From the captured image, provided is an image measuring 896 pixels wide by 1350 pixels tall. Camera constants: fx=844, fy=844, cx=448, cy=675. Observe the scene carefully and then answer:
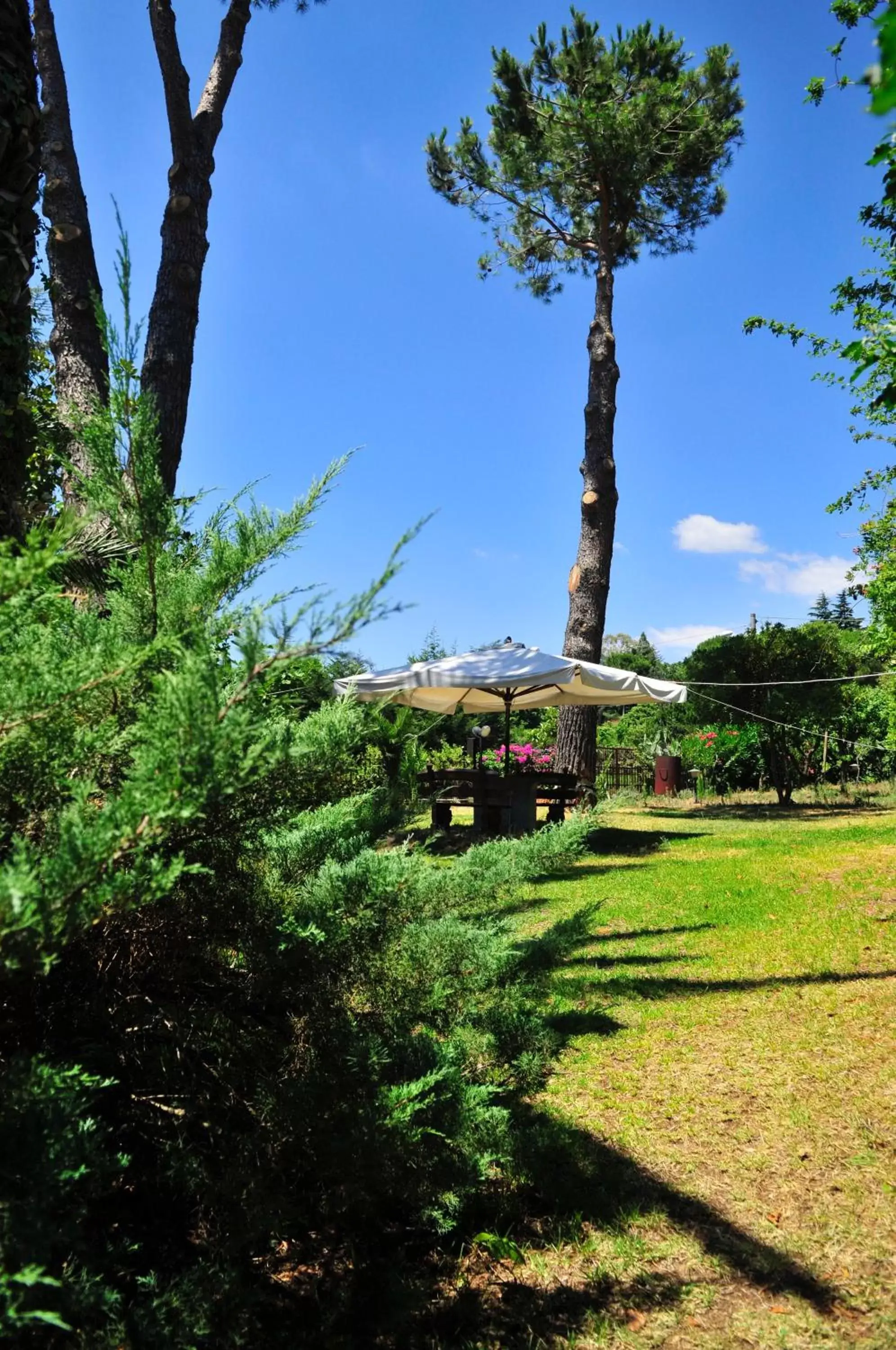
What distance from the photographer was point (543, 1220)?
2.28 meters

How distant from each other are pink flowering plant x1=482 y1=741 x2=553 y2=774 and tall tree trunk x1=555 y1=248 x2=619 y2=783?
6.36ft

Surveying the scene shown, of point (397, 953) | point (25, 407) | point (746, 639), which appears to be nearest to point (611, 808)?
point (397, 953)

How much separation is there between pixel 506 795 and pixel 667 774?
7487 millimetres

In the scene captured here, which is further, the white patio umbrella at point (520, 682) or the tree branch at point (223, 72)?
the white patio umbrella at point (520, 682)

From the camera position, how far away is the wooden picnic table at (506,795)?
9266mm

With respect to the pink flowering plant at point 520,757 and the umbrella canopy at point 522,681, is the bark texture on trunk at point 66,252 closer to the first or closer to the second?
the umbrella canopy at point 522,681

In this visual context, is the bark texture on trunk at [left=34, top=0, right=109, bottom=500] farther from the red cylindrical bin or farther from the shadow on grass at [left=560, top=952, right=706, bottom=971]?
the red cylindrical bin

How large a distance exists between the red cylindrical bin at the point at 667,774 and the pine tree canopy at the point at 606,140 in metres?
8.70

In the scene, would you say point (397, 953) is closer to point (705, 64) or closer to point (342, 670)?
point (342, 670)

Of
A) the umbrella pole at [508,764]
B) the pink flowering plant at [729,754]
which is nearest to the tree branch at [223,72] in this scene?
the umbrella pole at [508,764]

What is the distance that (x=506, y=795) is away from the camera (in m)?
9.33

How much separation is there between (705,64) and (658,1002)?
14.4m

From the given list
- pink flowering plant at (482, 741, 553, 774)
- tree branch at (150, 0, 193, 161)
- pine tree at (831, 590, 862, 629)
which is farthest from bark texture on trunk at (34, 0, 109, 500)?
pine tree at (831, 590, 862, 629)

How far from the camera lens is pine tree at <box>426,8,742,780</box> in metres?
12.4
